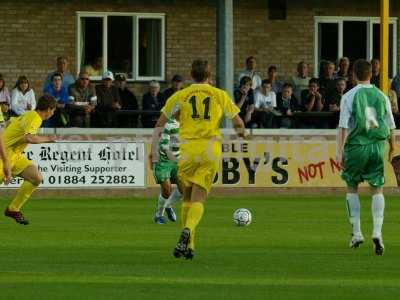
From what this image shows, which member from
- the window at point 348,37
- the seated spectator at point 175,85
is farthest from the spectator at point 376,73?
the seated spectator at point 175,85

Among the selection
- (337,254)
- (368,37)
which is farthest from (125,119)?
(337,254)

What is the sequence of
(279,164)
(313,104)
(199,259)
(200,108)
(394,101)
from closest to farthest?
(199,259) < (200,108) < (279,164) < (313,104) < (394,101)

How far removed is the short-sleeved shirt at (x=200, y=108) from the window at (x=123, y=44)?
18017 mm

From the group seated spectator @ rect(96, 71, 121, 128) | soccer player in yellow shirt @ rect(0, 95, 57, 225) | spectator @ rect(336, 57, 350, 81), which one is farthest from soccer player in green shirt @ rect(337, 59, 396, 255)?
spectator @ rect(336, 57, 350, 81)

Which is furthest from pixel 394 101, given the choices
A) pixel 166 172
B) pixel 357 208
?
pixel 357 208

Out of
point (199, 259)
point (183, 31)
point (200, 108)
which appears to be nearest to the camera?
point (199, 259)

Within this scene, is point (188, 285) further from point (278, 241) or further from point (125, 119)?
point (125, 119)

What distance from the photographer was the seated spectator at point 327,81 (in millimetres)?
31797

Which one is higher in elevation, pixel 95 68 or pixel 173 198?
pixel 95 68

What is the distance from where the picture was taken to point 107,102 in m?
30.2

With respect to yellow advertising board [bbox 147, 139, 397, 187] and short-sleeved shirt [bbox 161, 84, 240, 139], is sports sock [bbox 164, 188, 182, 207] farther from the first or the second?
yellow advertising board [bbox 147, 139, 397, 187]

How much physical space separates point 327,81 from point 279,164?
2891mm

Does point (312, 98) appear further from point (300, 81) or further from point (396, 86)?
point (396, 86)

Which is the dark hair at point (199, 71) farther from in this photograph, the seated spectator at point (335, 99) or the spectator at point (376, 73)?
the spectator at point (376, 73)
